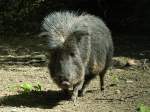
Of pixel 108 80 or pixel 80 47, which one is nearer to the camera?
pixel 80 47

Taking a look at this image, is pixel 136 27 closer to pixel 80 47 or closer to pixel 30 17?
pixel 30 17

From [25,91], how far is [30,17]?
272 inches

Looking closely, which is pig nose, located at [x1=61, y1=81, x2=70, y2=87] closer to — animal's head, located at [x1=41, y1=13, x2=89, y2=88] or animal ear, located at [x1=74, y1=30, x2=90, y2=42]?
animal's head, located at [x1=41, y1=13, x2=89, y2=88]

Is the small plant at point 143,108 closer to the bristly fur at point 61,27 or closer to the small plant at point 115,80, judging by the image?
the bristly fur at point 61,27

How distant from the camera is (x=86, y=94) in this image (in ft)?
24.1

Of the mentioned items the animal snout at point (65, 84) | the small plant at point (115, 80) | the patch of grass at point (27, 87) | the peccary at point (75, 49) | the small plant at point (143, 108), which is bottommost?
the small plant at point (115, 80)

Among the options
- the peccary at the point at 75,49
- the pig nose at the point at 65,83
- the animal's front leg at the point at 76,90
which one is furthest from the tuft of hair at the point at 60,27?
the animal's front leg at the point at 76,90

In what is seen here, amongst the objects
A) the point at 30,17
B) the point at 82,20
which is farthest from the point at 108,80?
the point at 30,17

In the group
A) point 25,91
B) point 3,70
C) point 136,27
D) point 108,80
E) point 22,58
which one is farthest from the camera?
point 136,27

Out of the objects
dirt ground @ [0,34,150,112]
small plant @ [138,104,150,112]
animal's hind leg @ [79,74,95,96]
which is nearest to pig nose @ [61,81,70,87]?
dirt ground @ [0,34,150,112]

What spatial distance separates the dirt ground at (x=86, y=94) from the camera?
21.5 feet

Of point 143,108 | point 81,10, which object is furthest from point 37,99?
point 81,10

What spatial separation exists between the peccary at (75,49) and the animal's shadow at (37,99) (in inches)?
10.2

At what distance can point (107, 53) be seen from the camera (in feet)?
24.9
